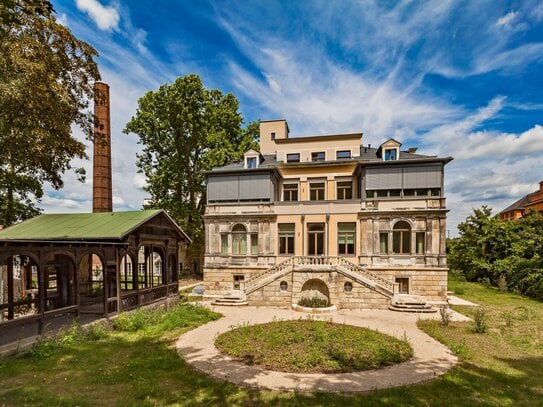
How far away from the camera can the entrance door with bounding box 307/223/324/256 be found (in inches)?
957

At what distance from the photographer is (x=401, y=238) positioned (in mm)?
22625

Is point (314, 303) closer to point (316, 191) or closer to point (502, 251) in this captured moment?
point (316, 191)

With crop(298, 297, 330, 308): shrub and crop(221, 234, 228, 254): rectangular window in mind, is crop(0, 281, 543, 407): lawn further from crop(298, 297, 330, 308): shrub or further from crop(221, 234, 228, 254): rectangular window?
crop(221, 234, 228, 254): rectangular window

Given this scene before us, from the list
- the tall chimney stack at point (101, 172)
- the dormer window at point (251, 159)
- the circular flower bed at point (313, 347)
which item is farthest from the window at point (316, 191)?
the tall chimney stack at point (101, 172)

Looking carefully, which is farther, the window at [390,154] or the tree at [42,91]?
the window at [390,154]

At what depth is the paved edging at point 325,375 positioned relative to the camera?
8695 millimetres

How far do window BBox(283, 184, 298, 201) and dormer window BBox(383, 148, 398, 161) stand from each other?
774 centimetres

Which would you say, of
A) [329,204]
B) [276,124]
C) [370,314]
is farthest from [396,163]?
[276,124]

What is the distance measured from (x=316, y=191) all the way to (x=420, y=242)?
9000 millimetres

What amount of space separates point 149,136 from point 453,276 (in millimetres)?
39290

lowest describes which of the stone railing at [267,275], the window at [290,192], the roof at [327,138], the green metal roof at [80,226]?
the stone railing at [267,275]

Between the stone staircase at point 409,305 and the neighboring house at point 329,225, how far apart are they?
28cm

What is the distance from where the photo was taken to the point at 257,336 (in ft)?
42.7

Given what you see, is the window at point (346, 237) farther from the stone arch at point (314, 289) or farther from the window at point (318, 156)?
the window at point (318, 156)
